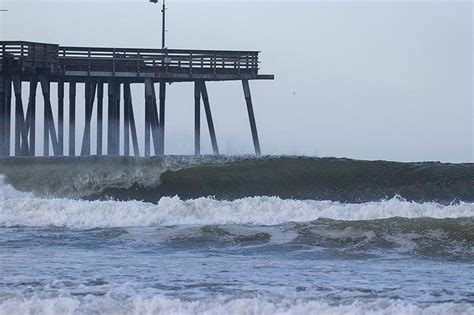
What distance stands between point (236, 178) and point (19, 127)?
666 centimetres

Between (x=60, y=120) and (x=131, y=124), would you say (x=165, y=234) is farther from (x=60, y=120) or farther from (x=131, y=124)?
(x=131, y=124)

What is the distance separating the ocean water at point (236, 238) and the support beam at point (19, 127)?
4.42ft

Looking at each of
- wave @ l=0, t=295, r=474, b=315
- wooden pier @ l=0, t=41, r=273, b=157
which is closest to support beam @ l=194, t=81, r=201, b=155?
wooden pier @ l=0, t=41, r=273, b=157

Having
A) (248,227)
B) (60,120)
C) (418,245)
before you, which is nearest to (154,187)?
(60,120)

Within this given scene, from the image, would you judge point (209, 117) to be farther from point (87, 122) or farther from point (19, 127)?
point (19, 127)

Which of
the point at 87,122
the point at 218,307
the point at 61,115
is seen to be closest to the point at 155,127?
the point at 87,122

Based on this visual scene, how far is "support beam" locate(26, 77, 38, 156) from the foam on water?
21.2 ft

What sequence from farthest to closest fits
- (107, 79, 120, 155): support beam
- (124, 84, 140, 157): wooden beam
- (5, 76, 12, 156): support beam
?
(124, 84, 140, 157): wooden beam → (107, 79, 120, 155): support beam → (5, 76, 12, 156): support beam

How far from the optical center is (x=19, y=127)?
31422 mm

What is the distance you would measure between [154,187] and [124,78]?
433cm

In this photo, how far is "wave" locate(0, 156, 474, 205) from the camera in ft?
91.6

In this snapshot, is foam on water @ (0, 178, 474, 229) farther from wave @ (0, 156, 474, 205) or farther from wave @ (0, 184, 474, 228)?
wave @ (0, 156, 474, 205)

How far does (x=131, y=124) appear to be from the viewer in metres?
34.2

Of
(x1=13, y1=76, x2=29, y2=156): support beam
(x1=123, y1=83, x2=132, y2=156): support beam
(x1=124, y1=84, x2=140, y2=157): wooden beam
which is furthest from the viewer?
(x1=124, y1=84, x2=140, y2=157): wooden beam
